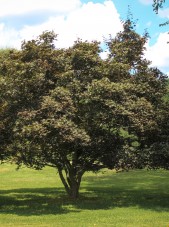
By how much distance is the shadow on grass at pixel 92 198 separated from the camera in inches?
741

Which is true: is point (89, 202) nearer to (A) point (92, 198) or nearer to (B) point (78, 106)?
(A) point (92, 198)

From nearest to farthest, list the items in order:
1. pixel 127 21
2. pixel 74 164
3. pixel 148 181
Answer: pixel 74 164
pixel 127 21
pixel 148 181

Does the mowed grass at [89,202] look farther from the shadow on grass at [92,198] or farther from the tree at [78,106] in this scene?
the tree at [78,106]

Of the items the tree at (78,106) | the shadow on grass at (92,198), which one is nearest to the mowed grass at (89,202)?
the shadow on grass at (92,198)

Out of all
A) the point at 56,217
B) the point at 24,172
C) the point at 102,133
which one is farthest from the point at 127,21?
the point at 24,172

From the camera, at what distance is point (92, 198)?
22484 millimetres

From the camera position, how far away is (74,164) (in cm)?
2098

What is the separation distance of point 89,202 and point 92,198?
196 cm

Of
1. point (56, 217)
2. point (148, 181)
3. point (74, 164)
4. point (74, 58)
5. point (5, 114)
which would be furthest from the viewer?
point (148, 181)

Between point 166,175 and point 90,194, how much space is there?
14648 millimetres

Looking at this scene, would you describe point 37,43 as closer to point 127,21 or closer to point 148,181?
point 127,21

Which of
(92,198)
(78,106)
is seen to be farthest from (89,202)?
(78,106)

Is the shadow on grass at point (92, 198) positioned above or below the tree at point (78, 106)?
below

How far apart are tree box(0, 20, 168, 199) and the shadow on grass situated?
1.83 meters
